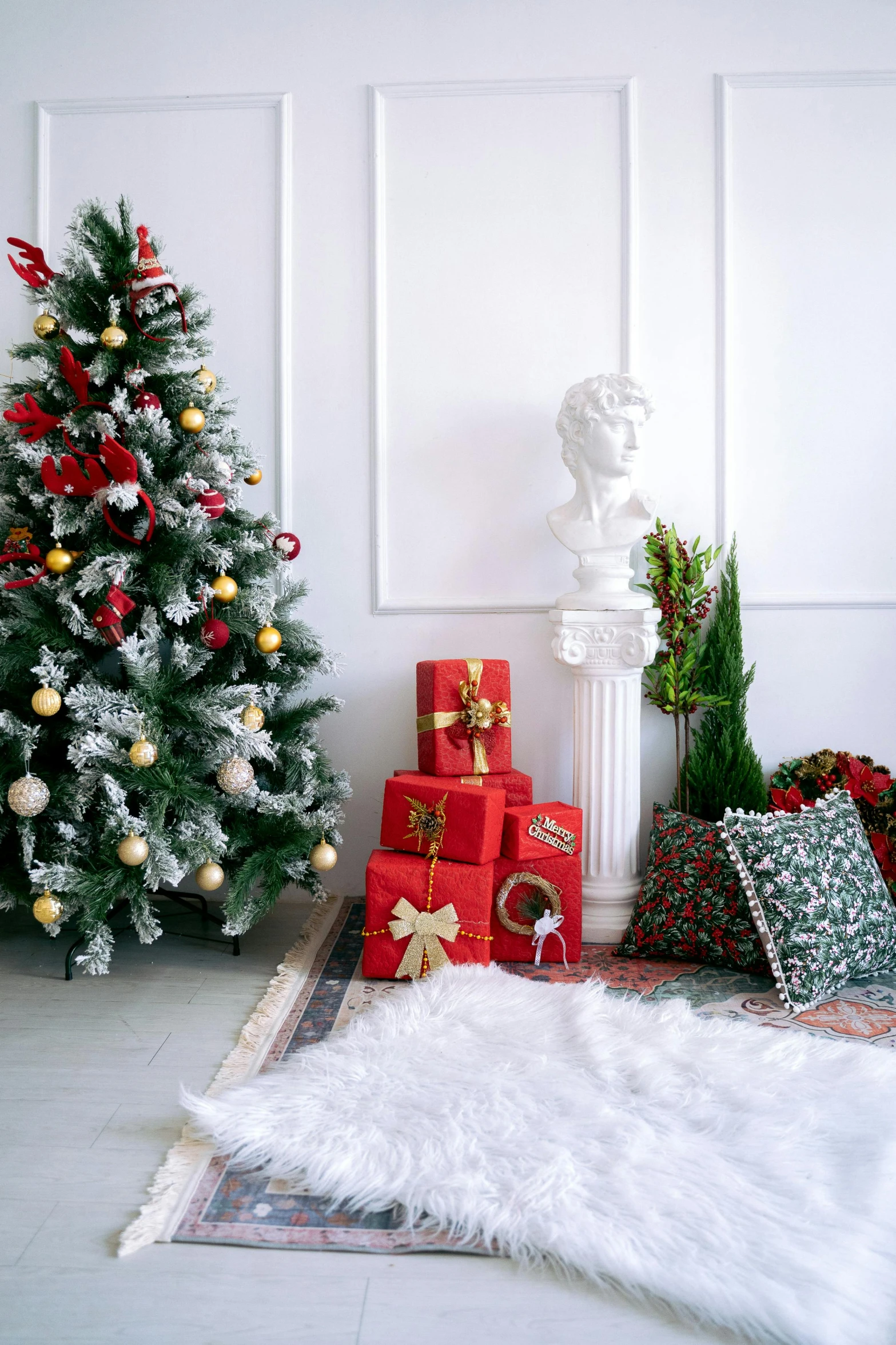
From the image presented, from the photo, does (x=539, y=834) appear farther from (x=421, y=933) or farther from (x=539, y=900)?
(x=421, y=933)

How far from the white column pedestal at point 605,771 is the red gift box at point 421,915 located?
418mm

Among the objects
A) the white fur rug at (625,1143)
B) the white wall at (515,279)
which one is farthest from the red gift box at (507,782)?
the white fur rug at (625,1143)

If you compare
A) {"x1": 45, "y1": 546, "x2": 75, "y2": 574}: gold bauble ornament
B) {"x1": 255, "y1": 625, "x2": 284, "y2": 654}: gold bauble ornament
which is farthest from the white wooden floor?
{"x1": 45, "y1": 546, "x2": 75, "y2": 574}: gold bauble ornament

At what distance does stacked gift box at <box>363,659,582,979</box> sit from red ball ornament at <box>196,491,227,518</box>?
69 cm

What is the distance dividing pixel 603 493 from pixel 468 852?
1051 mm

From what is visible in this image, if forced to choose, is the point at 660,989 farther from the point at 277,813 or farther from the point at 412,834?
the point at 277,813

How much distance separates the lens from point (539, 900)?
2.34m

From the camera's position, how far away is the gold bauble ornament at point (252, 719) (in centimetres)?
221

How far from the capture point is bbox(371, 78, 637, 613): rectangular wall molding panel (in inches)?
109

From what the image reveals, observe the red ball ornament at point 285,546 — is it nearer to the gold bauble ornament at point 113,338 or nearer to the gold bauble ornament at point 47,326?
the gold bauble ornament at point 113,338

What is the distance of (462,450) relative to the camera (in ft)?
9.29

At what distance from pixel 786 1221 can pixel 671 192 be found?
8.88 feet

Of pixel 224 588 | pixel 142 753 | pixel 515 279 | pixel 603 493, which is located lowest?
pixel 142 753

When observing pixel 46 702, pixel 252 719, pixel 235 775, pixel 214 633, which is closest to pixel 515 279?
pixel 214 633
